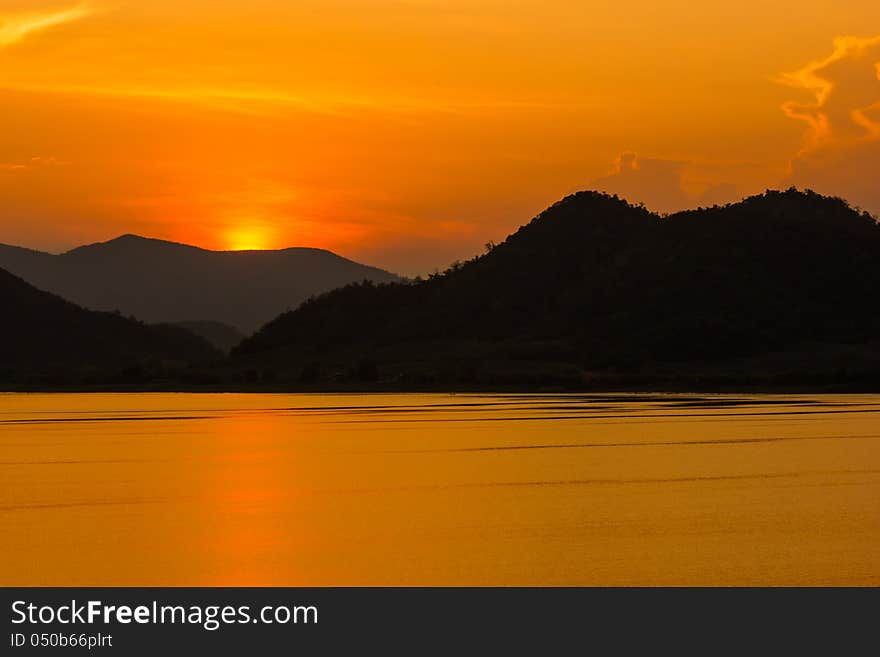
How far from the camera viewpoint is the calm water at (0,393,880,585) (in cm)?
2630

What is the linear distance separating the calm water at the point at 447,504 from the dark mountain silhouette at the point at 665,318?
82593 millimetres

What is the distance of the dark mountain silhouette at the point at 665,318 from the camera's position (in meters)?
154

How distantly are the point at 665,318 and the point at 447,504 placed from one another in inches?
5442

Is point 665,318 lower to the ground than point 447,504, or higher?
higher

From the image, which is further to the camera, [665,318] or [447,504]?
[665,318]

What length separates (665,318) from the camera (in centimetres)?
17100

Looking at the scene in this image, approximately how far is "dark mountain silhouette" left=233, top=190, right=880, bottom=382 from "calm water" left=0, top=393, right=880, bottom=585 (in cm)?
8259

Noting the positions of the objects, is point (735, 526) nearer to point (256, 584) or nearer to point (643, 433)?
point (256, 584)

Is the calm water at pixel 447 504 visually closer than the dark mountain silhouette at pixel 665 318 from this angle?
Yes

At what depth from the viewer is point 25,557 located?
27406 mm

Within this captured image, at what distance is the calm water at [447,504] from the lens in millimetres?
26297

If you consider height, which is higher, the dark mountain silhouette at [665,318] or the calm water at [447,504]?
the dark mountain silhouette at [665,318]

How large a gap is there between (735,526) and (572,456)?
16488mm
